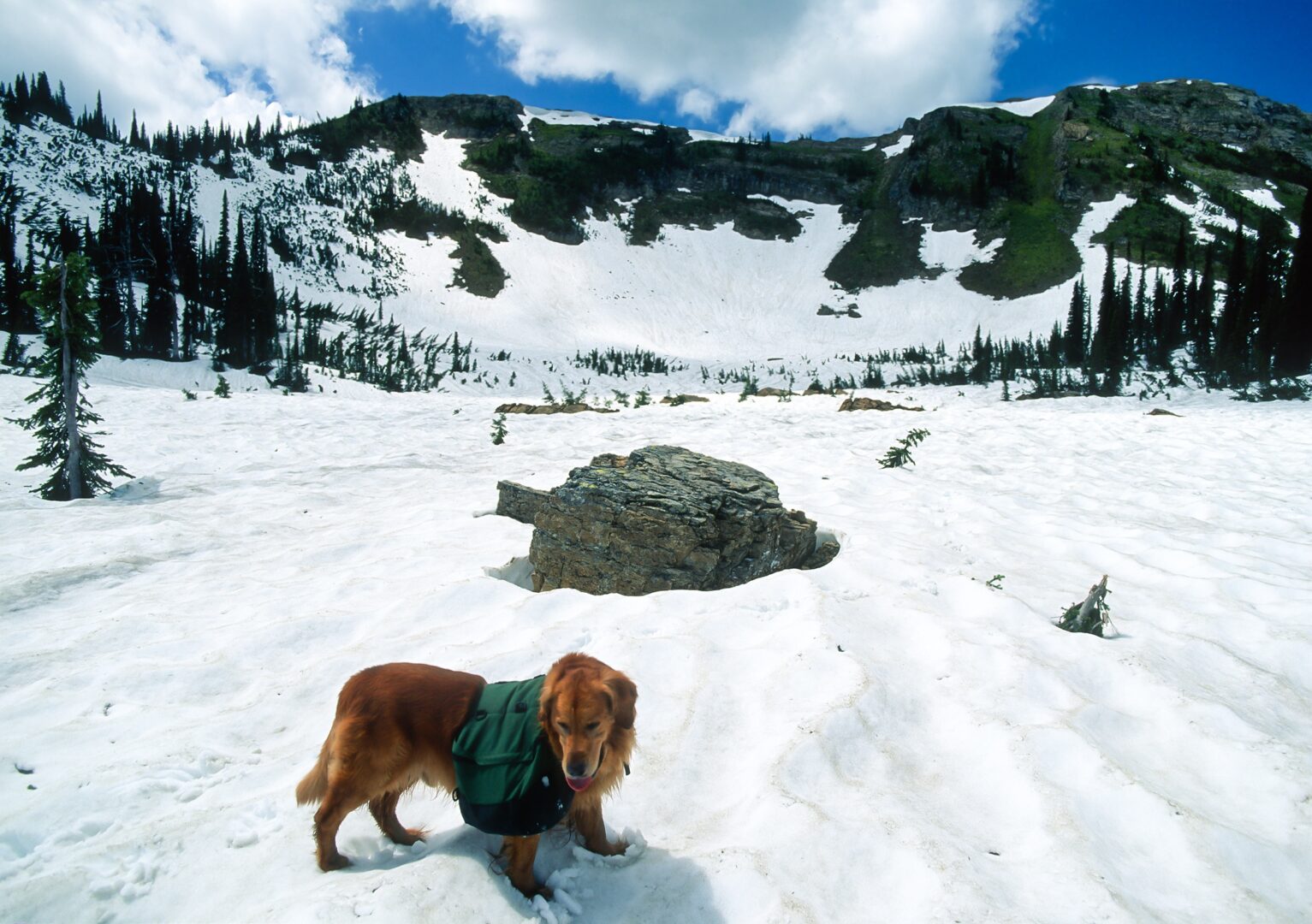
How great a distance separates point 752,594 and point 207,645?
413 centimetres

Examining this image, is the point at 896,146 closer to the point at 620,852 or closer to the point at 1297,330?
the point at 1297,330

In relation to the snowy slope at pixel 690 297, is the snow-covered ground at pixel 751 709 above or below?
below

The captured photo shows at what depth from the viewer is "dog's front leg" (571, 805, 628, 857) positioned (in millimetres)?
2496

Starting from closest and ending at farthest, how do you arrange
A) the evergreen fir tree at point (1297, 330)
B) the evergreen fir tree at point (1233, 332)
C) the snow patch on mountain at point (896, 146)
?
1. the evergreen fir tree at point (1233, 332)
2. the evergreen fir tree at point (1297, 330)
3. the snow patch on mountain at point (896, 146)

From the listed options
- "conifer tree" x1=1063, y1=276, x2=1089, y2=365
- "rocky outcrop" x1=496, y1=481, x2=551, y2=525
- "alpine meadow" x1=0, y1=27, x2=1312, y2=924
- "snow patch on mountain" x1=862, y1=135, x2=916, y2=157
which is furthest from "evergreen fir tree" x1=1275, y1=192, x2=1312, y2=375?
"snow patch on mountain" x1=862, y1=135, x2=916, y2=157

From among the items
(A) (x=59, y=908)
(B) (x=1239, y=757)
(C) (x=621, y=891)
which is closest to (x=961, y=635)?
(B) (x=1239, y=757)

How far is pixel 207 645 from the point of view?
450 cm

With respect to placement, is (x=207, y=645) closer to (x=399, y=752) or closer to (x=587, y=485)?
(x=399, y=752)

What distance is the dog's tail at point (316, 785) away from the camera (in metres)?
2.59

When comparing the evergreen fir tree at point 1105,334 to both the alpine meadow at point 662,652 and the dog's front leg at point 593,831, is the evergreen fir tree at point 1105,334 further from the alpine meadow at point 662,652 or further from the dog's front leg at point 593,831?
the dog's front leg at point 593,831

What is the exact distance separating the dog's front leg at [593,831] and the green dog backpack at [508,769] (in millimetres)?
194

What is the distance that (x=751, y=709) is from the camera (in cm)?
355

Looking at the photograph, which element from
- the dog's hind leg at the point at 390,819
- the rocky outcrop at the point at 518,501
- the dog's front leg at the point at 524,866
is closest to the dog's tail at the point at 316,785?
the dog's hind leg at the point at 390,819

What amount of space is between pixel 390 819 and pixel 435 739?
1.76 feet
